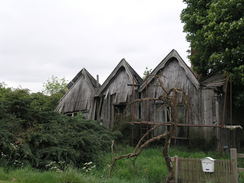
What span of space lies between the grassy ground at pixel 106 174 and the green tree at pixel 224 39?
3851 millimetres

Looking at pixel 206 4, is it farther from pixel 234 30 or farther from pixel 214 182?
pixel 214 182

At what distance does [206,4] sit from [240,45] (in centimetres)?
368

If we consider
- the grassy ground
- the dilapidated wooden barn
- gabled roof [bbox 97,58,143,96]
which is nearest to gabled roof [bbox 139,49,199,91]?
the dilapidated wooden barn

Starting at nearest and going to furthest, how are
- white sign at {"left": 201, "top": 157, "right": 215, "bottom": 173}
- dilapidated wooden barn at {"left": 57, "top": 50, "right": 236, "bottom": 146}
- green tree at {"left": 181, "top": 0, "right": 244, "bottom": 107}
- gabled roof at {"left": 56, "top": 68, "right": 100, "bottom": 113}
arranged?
white sign at {"left": 201, "top": 157, "right": 215, "bottom": 173} < green tree at {"left": 181, "top": 0, "right": 244, "bottom": 107} < dilapidated wooden barn at {"left": 57, "top": 50, "right": 236, "bottom": 146} < gabled roof at {"left": 56, "top": 68, "right": 100, "bottom": 113}

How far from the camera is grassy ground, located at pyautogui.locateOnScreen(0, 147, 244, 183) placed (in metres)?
7.45

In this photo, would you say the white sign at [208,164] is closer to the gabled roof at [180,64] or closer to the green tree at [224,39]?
the green tree at [224,39]

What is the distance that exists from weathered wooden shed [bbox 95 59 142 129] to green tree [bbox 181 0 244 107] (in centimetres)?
462

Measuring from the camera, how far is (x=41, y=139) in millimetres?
9766

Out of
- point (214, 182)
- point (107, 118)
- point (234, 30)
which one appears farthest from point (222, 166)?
point (107, 118)

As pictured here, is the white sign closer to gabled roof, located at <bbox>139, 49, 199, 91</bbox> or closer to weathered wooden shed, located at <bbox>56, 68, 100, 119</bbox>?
gabled roof, located at <bbox>139, 49, 199, 91</bbox>

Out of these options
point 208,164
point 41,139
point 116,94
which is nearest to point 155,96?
point 116,94

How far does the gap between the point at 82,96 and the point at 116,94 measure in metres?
3.87

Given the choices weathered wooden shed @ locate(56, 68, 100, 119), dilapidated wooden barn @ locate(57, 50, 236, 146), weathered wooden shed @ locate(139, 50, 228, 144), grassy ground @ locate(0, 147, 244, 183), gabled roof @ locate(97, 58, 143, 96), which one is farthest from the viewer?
weathered wooden shed @ locate(56, 68, 100, 119)

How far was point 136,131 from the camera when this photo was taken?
17.3 meters
